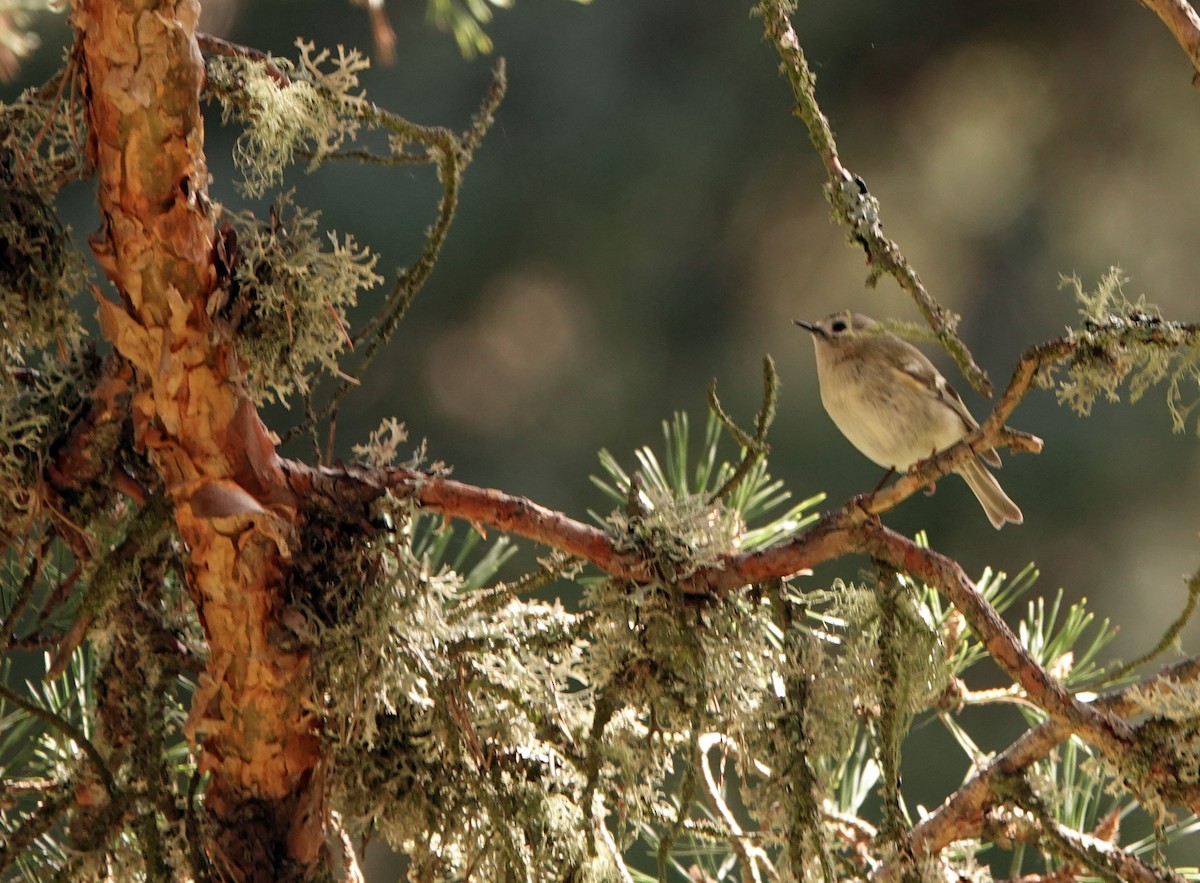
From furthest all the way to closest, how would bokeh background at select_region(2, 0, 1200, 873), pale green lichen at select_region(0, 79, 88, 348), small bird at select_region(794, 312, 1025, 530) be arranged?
bokeh background at select_region(2, 0, 1200, 873)
small bird at select_region(794, 312, 1025, 530)
pale green lichen at select_region(0, 79, 88, 348)

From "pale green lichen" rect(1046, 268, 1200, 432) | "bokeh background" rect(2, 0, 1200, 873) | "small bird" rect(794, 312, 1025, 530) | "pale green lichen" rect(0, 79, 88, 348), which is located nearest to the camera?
"pale green lichen" rect(1046, 268, 1200, 432)

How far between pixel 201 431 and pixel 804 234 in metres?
1.99

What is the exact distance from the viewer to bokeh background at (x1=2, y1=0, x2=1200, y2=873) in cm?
234

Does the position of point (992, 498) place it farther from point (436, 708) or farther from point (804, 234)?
point (804, 234)

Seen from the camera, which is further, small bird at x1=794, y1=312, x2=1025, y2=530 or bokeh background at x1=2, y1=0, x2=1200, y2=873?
bokeh background at x1=2, y1=0, x2=1200, y2=873

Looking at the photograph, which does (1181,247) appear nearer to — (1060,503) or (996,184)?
(996,184)

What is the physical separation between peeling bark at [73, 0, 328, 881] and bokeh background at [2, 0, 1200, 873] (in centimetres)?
164

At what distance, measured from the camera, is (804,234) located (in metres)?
2.49

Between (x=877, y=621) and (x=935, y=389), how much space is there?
1.99ft

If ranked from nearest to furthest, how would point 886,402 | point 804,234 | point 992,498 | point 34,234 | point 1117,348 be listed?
point 1117,348
point 34,234
point 886,402
point 992,498
point 804,234

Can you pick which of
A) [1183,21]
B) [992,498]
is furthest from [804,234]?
[1183,21]

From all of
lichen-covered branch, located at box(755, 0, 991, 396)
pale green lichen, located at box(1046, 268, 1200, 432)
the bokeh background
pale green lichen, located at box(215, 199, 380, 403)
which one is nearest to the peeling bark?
pale green lichen, located at box(215, 199, 380, 403)

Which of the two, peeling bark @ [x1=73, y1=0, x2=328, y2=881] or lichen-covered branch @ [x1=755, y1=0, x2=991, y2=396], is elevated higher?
lichen-covered branch @ [x1=755, y1=0, x2=991, y2=396]

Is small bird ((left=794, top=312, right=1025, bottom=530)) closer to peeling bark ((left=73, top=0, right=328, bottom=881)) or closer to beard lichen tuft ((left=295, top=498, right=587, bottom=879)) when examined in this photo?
beard lichen tuft ((left=295, top=498, right=587, bottom=879))
